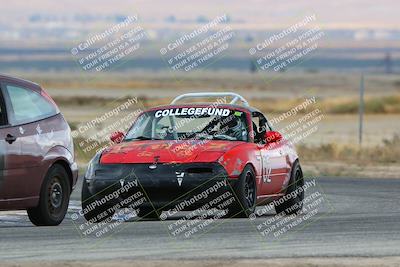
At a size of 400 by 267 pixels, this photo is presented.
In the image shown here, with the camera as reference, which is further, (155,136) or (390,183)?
(390,183)

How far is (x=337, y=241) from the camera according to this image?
13242mm

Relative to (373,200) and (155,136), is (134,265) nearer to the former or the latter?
(155,136)

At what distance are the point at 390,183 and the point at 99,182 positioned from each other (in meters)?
9.13

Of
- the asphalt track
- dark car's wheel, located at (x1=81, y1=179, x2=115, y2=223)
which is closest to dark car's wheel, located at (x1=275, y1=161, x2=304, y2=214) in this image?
the asphalt track

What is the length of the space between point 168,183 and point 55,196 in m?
1.39

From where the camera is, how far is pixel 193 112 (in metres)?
17.5

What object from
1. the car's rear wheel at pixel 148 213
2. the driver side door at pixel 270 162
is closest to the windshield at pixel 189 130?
the driver side door at pixel 270 162

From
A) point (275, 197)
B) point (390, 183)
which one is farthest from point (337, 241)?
point (390, 183)

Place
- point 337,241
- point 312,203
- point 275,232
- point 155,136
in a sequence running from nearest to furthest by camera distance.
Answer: point 337,241 → point 275,232 → point 155,136 → point 312,203

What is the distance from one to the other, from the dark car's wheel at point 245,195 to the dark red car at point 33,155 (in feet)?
6.27

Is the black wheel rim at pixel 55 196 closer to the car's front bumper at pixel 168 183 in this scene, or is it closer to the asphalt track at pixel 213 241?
the asphalt track at pixel 213 241

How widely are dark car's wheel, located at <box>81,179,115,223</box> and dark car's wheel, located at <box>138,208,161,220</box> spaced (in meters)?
0.50

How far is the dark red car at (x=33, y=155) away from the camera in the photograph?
1429 cm

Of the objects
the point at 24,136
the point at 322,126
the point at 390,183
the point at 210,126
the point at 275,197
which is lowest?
the point at 322,126
